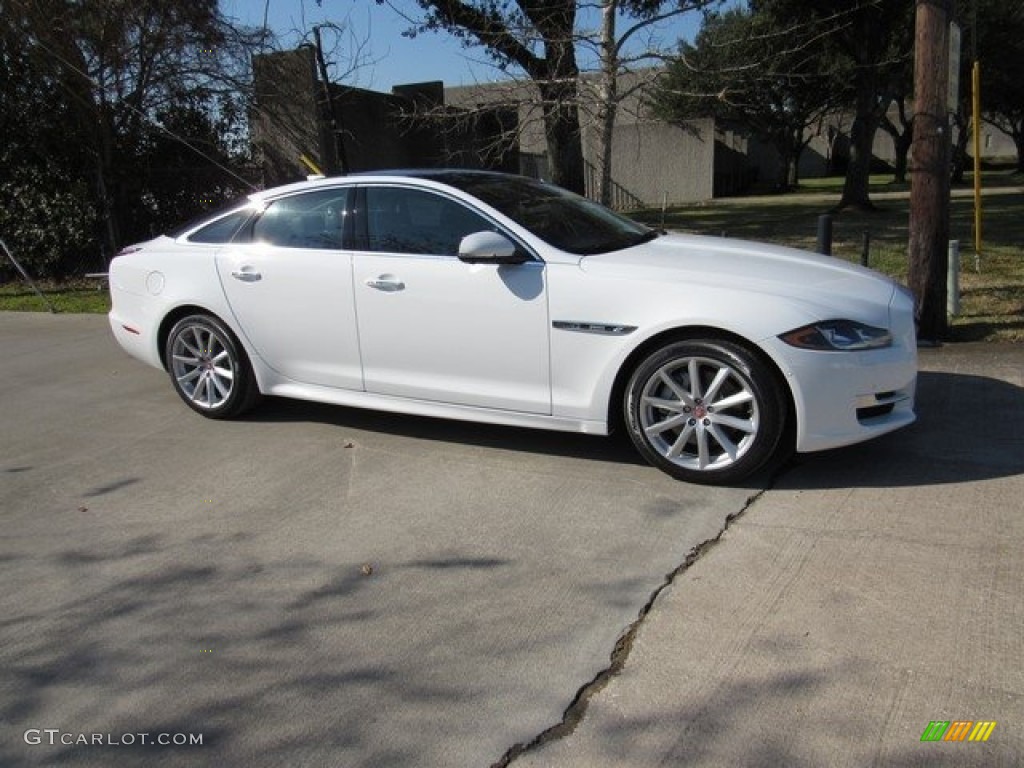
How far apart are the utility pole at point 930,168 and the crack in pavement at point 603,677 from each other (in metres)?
4.10

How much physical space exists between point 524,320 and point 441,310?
0.52m

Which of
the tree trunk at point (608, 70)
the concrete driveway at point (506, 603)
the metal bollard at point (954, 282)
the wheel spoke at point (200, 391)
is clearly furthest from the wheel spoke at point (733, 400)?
the tree trunk at point (608, 70)

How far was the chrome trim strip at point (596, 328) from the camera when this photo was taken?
4.56 m

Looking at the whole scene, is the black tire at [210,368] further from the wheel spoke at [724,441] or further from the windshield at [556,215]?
the wheel spoke at [724,441]

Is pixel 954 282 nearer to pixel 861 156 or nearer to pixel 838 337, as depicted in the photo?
pixel 838 337

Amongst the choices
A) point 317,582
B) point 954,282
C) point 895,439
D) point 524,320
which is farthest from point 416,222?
point 954,282

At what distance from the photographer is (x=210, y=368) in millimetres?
6008

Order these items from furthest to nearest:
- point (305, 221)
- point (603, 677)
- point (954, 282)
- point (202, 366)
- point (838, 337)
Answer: point (954, 282), point (202, 366), point (305, 221), point (838, 337), point (603, 677)

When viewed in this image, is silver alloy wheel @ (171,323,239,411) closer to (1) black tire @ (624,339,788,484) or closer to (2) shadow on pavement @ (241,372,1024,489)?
(2) shadow on pavement @ (241,372,1024,489)

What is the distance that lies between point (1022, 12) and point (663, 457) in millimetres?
36029

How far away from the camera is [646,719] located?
108 inches

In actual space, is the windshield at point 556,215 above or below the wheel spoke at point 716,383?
above

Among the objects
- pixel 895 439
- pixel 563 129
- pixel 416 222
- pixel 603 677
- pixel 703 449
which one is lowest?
pixel 603 677

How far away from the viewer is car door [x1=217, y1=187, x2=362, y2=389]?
5391mm
